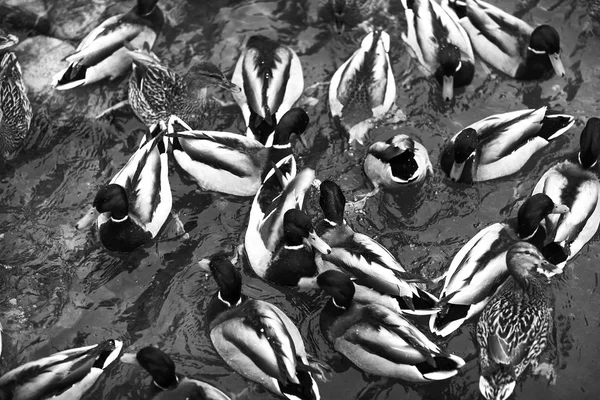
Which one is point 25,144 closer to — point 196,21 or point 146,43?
point 146,43

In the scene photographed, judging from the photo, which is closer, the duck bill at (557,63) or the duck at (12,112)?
the duck at (12,112)

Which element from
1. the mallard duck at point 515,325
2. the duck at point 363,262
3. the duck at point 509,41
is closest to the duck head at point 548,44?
the duck at point 509,41

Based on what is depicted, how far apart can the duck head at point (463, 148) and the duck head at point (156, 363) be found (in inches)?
133

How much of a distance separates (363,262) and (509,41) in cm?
350

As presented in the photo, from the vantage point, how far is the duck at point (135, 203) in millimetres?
7832

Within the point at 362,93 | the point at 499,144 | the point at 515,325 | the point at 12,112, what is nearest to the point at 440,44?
the point at 362,93

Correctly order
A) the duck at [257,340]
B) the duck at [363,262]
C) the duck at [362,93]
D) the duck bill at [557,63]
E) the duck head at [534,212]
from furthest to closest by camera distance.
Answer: the duck bill at [557,63], the duck at [362,93], the duck head at [534,212], the duck at [363,262], the duck at [257,340]

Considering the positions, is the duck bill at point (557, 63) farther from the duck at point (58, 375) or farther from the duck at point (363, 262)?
the duck at point (58, 375)

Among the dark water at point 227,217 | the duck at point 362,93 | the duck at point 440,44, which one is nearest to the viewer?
the dark water at point 227,217

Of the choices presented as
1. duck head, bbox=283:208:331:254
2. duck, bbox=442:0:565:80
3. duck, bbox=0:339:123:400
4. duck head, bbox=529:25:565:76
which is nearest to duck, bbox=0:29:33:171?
duck, bbox=0:339:123:400

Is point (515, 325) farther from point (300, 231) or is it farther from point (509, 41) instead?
point (509, 41)

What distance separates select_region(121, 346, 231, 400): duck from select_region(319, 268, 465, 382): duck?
1.13 metres

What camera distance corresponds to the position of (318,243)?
25.0 feet

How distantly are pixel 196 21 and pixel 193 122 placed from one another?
1536 millimetres
